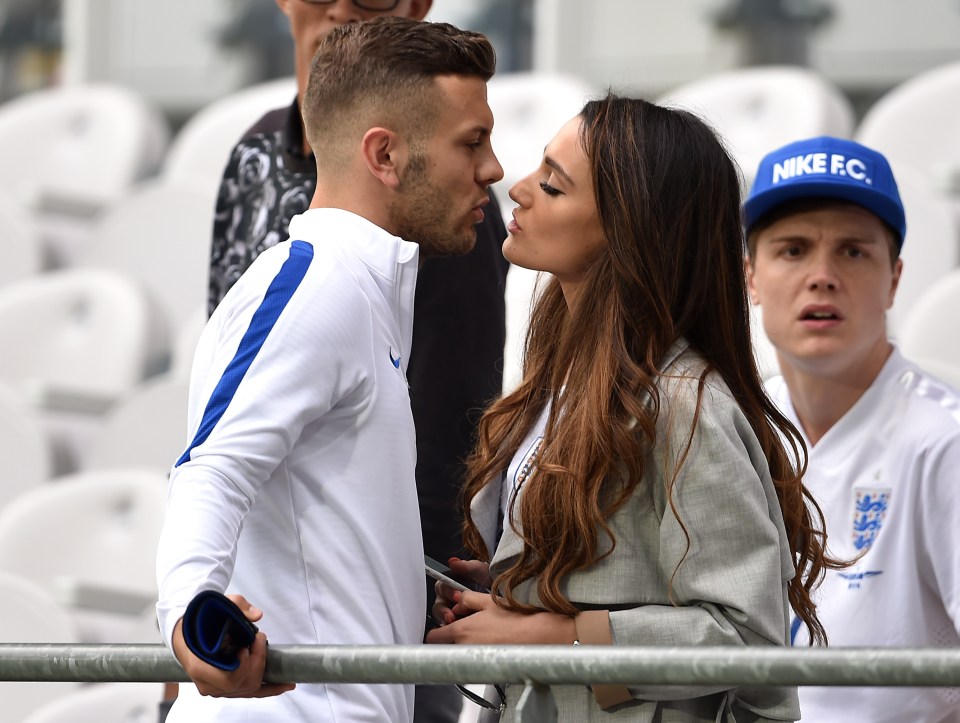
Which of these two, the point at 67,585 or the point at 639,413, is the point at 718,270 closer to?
the point at 639,413

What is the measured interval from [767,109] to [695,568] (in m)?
3.24

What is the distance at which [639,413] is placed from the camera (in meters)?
1.39

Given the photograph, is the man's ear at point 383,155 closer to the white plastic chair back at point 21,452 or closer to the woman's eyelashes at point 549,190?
the woman's eyelashes at point 549,190

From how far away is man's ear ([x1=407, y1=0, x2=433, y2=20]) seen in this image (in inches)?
81.7

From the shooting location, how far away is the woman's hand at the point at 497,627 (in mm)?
1387

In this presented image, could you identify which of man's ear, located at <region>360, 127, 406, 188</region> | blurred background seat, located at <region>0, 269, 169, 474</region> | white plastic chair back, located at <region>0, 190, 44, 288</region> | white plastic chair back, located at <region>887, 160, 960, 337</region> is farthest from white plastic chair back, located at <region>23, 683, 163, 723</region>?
white plastic chair back, located at <region>0, 190, 44, 288</region>

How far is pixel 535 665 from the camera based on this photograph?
1138 mm

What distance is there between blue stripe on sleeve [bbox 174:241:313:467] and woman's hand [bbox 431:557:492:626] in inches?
13.5

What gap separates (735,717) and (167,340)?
10.7 ft

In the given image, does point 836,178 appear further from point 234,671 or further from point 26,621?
point 26,621

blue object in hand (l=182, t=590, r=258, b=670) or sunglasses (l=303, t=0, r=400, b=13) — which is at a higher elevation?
sunglasses (l=303, t=0, r=400, b=13)

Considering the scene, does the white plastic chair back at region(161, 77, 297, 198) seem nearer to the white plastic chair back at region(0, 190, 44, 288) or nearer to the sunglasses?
the white plastic chair back at region(0, 190, 44, 288)

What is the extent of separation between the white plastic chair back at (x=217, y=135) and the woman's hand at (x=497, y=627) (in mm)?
3879

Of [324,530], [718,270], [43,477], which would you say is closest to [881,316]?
[718,270]
